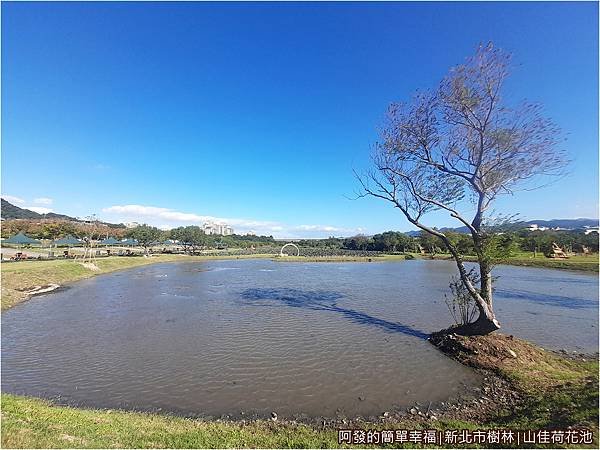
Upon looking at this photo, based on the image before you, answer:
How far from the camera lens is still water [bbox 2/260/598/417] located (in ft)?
25.3

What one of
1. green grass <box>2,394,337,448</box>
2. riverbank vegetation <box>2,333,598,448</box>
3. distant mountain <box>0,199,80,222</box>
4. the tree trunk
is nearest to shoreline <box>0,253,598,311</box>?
the tree trunk

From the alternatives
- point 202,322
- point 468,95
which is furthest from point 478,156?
point 202,322

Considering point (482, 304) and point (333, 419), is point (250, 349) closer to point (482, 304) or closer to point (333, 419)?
point (333, 419)

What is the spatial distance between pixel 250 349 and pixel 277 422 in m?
5.23

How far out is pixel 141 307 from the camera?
18.7 metres

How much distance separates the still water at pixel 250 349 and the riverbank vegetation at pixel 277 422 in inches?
28.3

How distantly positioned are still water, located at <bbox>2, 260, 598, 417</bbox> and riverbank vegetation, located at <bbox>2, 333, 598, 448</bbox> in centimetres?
72

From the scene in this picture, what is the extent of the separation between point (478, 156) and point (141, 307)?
20.6m

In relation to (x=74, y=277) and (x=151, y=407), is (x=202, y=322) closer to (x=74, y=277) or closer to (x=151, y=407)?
(x=151, y=407)

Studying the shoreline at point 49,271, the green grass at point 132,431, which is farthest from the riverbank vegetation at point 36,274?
the green grass at point 132,431

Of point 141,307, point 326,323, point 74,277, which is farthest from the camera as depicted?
point 74,277

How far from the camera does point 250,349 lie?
11.3 m

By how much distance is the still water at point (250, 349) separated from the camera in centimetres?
772

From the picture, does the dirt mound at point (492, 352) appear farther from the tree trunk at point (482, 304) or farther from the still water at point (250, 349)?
the still water at point (250, 349)
